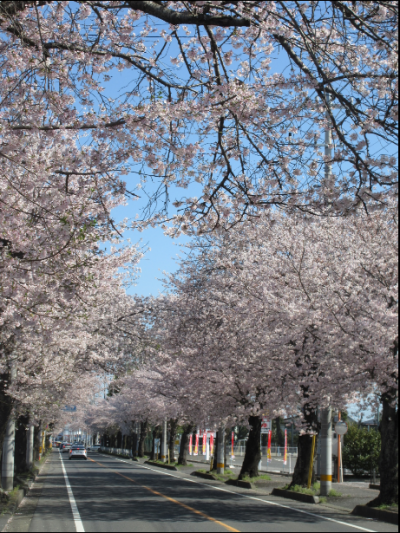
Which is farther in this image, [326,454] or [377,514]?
[326,454]

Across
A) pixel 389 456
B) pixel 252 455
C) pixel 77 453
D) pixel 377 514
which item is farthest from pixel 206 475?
pixel 77 453

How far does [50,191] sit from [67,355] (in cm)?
1212

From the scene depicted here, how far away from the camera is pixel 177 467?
134 ft

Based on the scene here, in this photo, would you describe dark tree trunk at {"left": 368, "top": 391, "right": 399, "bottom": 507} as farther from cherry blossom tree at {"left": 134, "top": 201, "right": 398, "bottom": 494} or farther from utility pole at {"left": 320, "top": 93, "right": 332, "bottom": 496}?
utility pole at {"left": 320, "top": 93, "right": 332, "bottom": 496}

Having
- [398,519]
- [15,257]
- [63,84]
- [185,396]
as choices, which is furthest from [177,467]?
[63,84]

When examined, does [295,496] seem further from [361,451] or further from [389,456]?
[361,451]

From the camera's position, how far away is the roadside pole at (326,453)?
19.3 m

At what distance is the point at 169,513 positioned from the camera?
1492cm

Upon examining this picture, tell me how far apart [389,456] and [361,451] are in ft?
61.8

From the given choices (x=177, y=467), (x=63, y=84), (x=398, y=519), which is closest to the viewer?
(x=63, y=84)

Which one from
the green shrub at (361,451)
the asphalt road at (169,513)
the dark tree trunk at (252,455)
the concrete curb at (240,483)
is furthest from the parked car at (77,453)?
the asphalt road at (169,513)

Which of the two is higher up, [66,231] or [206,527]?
[66,231]

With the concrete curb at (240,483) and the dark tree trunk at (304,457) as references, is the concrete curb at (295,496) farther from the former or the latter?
the concrete curb at (240,483)

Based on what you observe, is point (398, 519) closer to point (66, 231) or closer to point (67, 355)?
point (66, 231)
